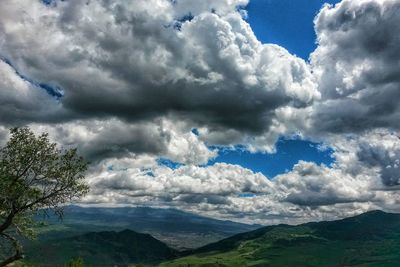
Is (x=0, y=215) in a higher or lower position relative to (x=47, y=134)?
lower

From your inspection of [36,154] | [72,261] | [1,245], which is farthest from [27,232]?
[72,261]

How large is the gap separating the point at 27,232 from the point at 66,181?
28.3ft

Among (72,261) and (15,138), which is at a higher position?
(15,138)

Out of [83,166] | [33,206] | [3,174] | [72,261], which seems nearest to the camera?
[3,174]

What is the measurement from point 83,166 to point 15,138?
1014 centimetres

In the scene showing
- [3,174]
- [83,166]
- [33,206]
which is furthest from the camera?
[83,166]

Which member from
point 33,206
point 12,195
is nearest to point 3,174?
point 12,195

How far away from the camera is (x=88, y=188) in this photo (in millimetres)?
60062

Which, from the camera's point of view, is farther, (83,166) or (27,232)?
(83,166)

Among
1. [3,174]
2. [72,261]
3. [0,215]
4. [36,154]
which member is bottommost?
[72,261]

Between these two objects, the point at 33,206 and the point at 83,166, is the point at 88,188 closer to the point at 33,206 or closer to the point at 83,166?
the point at 83,166

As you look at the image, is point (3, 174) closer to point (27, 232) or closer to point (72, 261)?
point (27, 232)

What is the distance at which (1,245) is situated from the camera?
53.2 metres

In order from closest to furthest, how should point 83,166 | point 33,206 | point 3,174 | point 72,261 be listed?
1. point 3,174
2. point 33,206
3. point 83,166
4. point 72,261
